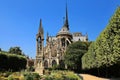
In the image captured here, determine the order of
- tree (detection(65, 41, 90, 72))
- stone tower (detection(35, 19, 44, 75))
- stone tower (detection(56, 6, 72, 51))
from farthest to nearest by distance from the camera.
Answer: stone tower (detection(56, 6, 72, 51))
tree (detection(65, 41, 90, 72))
stone tower (detection(35, 19, 44, 75))

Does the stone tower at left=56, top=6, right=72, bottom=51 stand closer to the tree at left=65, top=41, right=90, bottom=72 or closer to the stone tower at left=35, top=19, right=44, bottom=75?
the tree at left=65, top=41, right=90, bottom=72

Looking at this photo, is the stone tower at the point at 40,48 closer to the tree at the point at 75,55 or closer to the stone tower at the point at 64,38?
the tree at the point at 75,55

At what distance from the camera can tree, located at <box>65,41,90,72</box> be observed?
85312 mm

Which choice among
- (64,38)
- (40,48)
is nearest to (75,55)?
(40,48)

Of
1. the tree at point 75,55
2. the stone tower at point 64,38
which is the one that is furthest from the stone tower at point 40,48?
the stone tower at point 64,38

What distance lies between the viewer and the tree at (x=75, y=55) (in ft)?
280

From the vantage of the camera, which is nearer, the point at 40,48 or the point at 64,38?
the point at 40,48

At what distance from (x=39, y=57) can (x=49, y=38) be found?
81.0m

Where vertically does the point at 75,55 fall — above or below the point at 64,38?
below

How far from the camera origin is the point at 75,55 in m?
86.1

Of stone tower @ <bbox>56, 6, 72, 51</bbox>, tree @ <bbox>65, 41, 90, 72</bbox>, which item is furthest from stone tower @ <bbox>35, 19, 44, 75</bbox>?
stone tower @ <bbox>56, 6, 72, 51</bbox>

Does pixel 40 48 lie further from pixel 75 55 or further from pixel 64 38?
pixel 64 38

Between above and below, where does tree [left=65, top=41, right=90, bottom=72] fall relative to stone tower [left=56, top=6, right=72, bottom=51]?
below

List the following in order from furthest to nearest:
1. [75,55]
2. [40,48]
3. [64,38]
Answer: [64,38] → [75,55] → [40,48]
